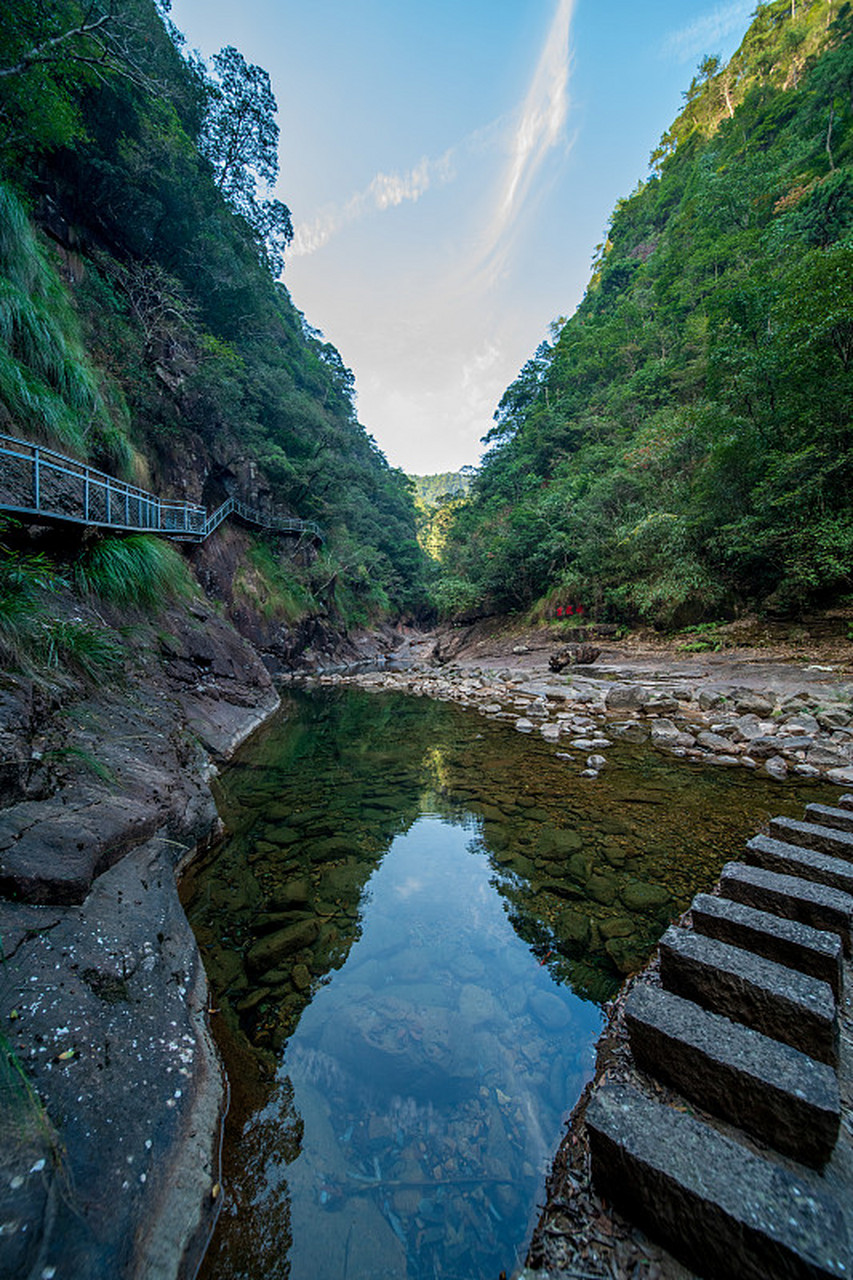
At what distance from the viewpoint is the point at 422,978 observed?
2.52 m

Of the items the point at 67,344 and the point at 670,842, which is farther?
the point at 67,344

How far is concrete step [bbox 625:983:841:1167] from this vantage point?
104cm

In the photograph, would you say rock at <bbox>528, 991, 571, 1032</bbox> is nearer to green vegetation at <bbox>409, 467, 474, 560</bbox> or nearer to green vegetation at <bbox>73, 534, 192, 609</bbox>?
green vegetation at <bbox>73, 534, 192, 609</bbox>

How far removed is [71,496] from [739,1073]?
24.2ft

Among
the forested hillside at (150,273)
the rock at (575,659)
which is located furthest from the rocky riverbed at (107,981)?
the rock at (575,659)

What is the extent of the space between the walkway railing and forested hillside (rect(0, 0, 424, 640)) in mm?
648

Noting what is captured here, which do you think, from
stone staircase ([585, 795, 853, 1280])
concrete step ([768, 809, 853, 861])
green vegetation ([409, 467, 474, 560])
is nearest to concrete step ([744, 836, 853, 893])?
concrete step ([768, 809, 853, 861])

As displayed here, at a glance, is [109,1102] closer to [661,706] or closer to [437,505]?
[661,706]

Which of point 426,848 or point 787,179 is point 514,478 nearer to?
point 787,179

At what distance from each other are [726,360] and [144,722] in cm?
1394

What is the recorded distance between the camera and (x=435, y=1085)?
1.89 meters

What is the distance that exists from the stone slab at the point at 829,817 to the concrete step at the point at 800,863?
408mm

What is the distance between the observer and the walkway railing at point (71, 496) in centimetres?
455

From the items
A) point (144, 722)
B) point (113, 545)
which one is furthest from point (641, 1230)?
point (113, 545)
